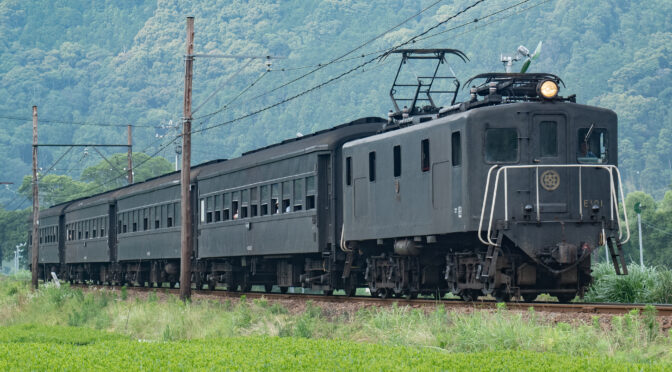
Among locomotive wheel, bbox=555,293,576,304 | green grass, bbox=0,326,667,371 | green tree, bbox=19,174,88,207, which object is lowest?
green grass, bbox=0,326,667,371

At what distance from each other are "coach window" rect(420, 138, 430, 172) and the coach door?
2.26m

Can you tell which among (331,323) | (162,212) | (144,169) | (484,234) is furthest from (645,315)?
(144,169)

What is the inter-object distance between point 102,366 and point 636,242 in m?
107

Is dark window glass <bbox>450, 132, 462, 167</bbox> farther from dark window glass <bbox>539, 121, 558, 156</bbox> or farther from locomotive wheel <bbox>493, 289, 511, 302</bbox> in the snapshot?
locomotive wheel <bbox>493, 289, 511, 302</bbox>

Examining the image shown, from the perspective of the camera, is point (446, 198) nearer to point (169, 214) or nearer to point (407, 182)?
point (407, 182)

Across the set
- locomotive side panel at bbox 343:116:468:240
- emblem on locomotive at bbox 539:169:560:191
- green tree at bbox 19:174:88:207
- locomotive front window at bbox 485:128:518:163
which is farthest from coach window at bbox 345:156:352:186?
green tree at bbox 19:174:88:207

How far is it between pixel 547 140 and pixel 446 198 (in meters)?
2.08

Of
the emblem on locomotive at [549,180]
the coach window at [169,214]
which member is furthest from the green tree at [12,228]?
the emblem on locomotive at [549,180]

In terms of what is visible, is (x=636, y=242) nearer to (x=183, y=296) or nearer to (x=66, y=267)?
(x=66, y=267)

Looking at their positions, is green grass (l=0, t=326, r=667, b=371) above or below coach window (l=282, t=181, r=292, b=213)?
below

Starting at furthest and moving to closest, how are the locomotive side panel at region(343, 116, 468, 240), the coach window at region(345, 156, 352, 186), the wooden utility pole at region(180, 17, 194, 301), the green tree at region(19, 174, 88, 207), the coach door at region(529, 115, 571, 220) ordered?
the green tree at region(19, 174, 88, 207)
the wooden utility pole at region(180, 17, 194, 301)
the coach window at region(345, 156, 352, 186)
the locomotive side panel at region(343, 116, 468, 240)
the coach door at region(529, 115, 571, 220)

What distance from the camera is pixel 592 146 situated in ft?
61.3

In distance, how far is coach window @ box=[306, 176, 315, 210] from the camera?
82.6 ft

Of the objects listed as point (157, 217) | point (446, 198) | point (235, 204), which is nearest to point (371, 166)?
point (446, 198)
